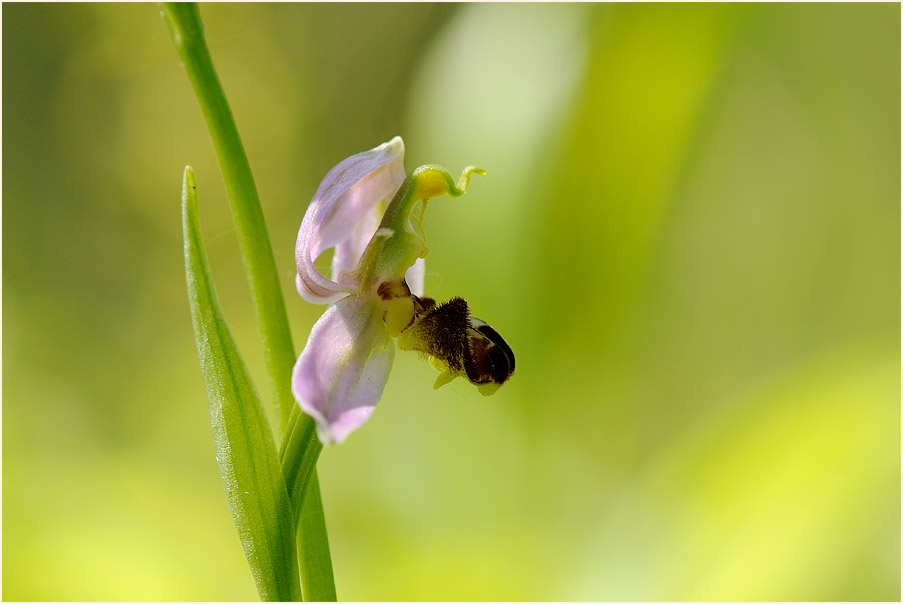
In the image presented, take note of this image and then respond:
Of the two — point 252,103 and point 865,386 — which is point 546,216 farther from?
point 252,103

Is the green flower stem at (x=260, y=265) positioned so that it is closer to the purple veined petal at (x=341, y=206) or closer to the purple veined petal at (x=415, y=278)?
the purple veined petal at (x=341, y=206)

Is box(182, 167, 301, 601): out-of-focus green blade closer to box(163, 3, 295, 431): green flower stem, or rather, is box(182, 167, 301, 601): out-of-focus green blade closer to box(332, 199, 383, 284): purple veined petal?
box(163, 3, 295, 431): green flower stem

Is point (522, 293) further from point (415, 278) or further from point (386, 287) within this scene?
point (386, 287)

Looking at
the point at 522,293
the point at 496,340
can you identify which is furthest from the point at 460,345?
the point at 522,293

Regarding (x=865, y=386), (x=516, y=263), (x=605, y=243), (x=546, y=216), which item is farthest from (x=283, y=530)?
(x=605, y=243)

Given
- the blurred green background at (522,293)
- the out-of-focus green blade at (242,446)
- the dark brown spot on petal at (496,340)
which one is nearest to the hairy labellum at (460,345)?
the dark brown spot on petal at (496,340)

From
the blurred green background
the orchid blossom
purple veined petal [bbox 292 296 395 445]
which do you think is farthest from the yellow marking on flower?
the blurred green background
